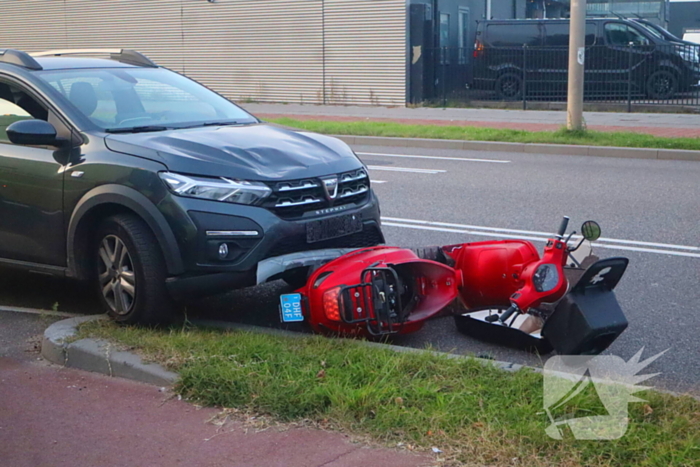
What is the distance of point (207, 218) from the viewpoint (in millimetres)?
5066

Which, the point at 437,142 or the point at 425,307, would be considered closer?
the point at 425,307

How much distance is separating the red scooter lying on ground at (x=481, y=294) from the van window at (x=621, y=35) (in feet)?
59.0

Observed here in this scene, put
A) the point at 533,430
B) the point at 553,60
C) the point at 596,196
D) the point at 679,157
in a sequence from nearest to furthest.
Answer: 1. the point at 533,430
2. the point at 596,196
3. the point at 679,157
4. the point at 553,60

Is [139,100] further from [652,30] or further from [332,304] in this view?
[652,30]

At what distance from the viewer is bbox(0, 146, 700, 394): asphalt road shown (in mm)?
5398

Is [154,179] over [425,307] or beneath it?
over

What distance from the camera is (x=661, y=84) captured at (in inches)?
819

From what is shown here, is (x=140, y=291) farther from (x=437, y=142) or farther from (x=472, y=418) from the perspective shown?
(x=437, y=142)

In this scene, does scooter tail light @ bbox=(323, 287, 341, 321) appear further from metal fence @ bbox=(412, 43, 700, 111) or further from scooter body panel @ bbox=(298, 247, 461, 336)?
metal fence @ bbox=(412, 43, 700, 111)

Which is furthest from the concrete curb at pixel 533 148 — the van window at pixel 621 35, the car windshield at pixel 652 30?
the car windshield at pixel 652 30

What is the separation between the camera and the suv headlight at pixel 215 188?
201 inches

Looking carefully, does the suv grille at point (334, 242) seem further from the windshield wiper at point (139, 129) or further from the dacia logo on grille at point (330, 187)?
the windshield wiper at point (139, 129)

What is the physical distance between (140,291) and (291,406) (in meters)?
1.49

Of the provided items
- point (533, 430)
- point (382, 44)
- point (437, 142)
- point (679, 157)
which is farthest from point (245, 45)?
point (533, 430)
